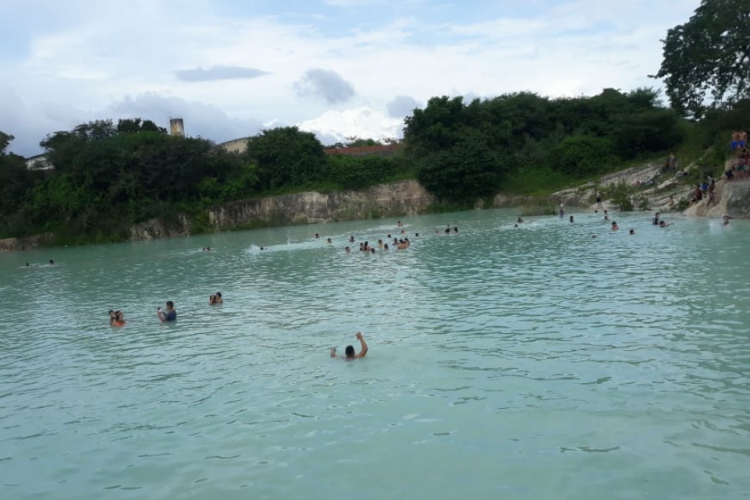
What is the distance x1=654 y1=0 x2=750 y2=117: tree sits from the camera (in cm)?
4303

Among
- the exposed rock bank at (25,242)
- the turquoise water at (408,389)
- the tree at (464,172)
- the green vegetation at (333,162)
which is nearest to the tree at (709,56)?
the green vegetation at (333,162)

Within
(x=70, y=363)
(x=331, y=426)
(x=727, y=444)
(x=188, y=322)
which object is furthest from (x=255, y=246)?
(x=727, y=444)

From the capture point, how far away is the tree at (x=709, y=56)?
43.0m

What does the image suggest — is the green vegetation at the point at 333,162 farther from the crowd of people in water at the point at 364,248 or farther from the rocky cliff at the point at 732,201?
the rocky cliff at the point at 732,201

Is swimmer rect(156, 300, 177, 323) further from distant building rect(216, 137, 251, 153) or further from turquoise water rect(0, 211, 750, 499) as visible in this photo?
distant building rect(216, 137, 251, 153)

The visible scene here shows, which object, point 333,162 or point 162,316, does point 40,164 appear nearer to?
point 333,162

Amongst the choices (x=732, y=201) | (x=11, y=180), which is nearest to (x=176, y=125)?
(x=11, y=180)

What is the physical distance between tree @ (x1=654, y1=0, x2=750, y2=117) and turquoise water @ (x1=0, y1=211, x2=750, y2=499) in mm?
26278

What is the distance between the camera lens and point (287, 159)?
67.6m

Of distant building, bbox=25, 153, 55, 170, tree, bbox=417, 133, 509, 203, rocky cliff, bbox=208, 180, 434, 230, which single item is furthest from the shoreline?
distant building, bbox=25, 153, 55, 170

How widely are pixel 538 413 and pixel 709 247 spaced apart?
18020mm

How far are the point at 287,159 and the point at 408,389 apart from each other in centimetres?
5817

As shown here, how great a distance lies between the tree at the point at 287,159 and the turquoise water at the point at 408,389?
1757 inches

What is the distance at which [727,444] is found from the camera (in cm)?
836
